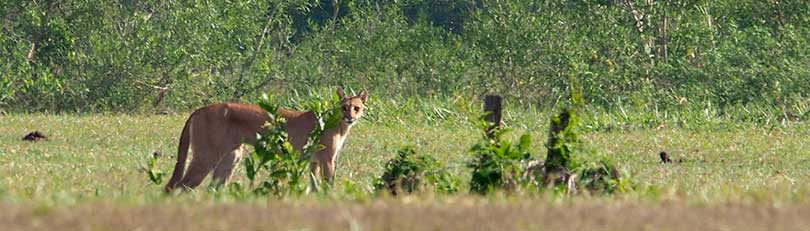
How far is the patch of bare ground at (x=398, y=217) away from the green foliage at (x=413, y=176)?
310 cm

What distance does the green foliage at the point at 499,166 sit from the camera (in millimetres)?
10031

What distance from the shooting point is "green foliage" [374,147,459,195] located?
406 inches

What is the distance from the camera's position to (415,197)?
7.96 metres

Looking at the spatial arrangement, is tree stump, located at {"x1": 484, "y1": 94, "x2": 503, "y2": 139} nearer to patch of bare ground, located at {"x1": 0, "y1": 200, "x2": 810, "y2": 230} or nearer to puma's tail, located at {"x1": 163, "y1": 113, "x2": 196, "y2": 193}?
puma's tail, located at {"x1": 163, "y1": 113, "x2": 196, "y2": 193}

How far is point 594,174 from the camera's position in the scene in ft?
33.8

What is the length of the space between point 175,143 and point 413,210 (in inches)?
447

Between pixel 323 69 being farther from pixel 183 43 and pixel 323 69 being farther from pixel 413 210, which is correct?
pixel 413 210

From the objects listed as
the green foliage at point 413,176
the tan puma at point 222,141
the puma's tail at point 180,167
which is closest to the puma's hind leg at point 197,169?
the tan puma at point 222,141

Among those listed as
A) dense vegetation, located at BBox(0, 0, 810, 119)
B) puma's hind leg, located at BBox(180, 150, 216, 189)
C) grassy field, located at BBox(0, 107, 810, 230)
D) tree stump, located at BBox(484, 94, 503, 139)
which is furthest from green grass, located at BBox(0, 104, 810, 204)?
dense vegetation, located at BBox(0, 0, 810, 119)

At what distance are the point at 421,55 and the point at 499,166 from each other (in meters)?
18.8

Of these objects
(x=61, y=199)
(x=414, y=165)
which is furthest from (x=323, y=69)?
(x=61, y=199)

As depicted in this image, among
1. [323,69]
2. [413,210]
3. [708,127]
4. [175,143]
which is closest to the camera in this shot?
[413,210]

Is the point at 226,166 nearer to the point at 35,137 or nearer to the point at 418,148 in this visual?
the point at 418,148

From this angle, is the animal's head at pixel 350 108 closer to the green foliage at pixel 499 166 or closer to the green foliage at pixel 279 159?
the green foliage at pixel 279 159
